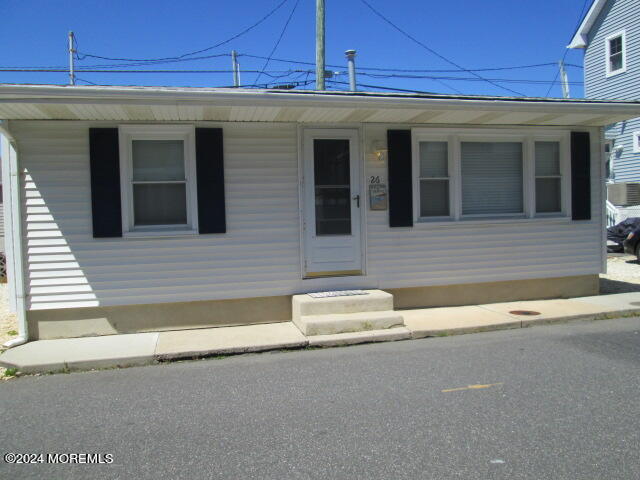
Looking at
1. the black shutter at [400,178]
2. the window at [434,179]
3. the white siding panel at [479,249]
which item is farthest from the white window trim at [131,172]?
the window at [434,179]

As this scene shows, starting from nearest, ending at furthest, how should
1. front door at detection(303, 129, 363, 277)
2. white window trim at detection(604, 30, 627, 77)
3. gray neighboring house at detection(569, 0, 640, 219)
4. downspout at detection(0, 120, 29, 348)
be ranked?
downspout at detection(0, 120, 29, 348) → front door at detection(303, 129, 363, 277) → gray neighboring house at detection(569, 0, 640, 219) → white window trim at detection(604, 30, 627, 77)

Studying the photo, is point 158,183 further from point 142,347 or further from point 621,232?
point 621,232

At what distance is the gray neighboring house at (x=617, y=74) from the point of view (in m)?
18.2

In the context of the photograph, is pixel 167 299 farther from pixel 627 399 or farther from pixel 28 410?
pixel 627 399

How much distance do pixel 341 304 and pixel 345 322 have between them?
1.21 feet

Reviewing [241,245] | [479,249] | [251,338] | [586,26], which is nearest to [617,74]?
[586,26]

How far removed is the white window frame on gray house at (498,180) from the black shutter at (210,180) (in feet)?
9.59

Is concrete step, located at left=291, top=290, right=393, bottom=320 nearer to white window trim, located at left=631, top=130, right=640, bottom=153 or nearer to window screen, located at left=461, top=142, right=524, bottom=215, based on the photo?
window screen, located at left=461, top=142, right=524, bottom=215

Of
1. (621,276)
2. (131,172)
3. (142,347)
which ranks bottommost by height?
(142,347)

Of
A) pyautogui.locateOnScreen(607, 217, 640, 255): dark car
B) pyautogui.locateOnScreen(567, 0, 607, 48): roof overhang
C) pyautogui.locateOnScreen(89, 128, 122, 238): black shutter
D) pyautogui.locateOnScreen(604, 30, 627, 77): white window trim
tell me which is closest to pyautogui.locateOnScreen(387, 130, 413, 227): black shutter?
pyautogui.locateOnScreen(89, 128, 122, 238): black shutter

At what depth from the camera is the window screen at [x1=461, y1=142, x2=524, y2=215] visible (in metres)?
8.49

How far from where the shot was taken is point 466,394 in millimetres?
4688

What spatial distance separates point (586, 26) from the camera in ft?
67.1

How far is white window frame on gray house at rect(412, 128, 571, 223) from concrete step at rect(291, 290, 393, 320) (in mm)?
1566
